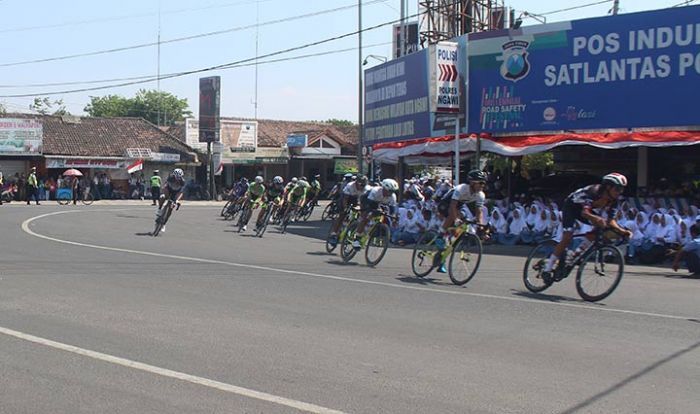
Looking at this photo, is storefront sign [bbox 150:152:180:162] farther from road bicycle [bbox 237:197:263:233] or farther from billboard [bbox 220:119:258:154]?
road bicycle [bbox 237:197:263:233]

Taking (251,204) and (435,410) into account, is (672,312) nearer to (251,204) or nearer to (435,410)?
(435,410)

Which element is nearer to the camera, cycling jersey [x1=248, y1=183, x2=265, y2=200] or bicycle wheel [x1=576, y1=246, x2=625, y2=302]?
bicycle wheel [x1=576, y1=246, x2=625, y2=302]

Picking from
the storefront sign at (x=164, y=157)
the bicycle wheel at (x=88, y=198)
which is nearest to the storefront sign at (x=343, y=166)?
the storefront sign at (x=164, y=157)

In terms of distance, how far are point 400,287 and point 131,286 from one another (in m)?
3.85

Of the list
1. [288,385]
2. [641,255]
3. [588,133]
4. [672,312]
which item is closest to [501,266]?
[641,255]


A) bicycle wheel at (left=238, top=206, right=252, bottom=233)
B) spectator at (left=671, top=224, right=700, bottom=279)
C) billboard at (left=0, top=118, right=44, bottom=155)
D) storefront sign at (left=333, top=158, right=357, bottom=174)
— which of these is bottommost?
spectator at (left=671, top=224, right=700, bottom=279)

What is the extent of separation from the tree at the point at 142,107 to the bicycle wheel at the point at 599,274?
98606 millimetres

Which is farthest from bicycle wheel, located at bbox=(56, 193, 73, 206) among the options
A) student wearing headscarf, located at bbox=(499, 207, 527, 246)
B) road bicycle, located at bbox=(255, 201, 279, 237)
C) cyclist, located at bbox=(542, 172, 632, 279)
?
cyclist, located at bbox=(542, 172, 632, 279)

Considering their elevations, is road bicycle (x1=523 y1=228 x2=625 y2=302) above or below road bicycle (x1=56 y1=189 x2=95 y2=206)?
below

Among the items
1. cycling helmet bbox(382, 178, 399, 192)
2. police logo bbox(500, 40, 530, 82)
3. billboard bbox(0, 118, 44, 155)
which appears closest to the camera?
cycling helmet bbox(382, 178, 399, 192)

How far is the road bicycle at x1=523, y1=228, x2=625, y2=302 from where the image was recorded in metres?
9.77

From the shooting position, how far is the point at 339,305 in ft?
31.2

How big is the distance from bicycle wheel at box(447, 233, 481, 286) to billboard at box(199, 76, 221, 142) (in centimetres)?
4292

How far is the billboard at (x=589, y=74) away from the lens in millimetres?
18062
